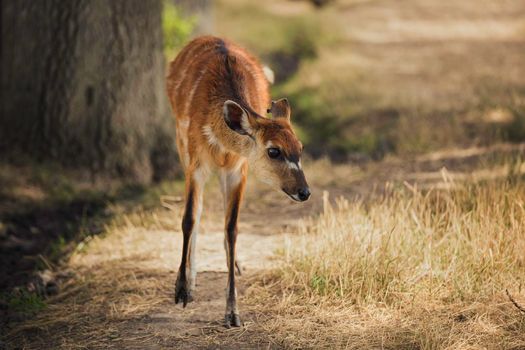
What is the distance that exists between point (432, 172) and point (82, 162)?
418 cm

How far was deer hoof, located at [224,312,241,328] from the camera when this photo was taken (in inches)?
210

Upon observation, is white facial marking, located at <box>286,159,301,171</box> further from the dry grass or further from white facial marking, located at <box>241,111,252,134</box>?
the dry grass

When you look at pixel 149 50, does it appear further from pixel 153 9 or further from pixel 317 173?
pixel 317 173

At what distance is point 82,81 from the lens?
350 inches

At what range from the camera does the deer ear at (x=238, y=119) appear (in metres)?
5.32

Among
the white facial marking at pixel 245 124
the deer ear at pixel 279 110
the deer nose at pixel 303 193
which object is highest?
the deer ear at pixel 279 110

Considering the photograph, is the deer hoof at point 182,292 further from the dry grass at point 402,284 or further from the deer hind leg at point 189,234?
the dry grass at point 402,284

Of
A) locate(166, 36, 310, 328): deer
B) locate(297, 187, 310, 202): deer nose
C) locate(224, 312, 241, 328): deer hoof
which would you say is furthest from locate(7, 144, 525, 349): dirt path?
locate(297, 187, 310, 202): deer nose

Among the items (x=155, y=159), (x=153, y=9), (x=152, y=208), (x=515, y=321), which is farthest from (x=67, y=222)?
(x=515, y=321)

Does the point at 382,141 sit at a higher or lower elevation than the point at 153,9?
lower

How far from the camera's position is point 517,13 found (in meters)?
17.9

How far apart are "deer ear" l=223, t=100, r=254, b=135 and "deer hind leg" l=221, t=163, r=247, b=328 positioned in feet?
1.80

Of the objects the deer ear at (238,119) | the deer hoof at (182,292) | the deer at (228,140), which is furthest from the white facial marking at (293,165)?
the deer hoof at (182,292)

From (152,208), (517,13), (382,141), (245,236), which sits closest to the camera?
(245,236)
